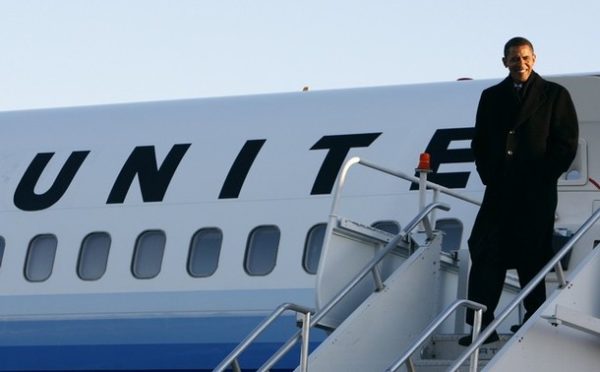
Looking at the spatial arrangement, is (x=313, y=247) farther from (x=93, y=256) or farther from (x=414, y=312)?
(x=414, y=312)

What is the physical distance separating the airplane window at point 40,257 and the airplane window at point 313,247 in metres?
2.86

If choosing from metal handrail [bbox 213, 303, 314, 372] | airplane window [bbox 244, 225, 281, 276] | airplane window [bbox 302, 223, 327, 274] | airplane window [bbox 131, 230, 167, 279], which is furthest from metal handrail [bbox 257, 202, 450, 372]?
airplane window [bbox 131, 230, 167, 279]

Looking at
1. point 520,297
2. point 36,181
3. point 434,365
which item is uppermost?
point 36,181

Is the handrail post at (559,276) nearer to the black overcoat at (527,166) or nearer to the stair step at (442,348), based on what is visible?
the black overcoat at (527,166)

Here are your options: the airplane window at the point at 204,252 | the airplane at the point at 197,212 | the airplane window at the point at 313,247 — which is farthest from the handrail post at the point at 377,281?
the airplane window at the point at 204,252

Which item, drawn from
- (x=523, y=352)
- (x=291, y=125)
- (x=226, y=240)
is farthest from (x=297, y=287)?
(x=523, y=352)

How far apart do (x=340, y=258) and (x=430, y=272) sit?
2.23 feet

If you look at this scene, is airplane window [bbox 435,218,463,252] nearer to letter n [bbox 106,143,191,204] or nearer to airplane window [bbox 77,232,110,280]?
letter n [bbox 106,143,191,204]

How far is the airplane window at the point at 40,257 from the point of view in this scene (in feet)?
45.8

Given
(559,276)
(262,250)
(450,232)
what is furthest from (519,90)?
(262,250)

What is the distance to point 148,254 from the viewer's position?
1341 cm

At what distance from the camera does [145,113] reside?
14.8m

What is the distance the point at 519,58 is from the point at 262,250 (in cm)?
517

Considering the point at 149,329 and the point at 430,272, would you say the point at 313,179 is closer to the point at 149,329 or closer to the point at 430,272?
the point at 149,329
